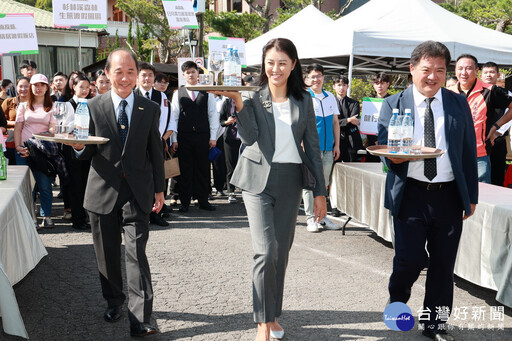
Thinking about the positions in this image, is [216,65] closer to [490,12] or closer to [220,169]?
[220,169]

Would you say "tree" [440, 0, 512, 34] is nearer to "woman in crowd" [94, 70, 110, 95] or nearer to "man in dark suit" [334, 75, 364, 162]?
"man in dark suit" [334, 75, 364, 162]

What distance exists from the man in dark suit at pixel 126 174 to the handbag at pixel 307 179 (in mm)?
1103

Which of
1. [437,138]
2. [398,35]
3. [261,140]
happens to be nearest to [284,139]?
[261,140]

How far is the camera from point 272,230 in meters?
3.87

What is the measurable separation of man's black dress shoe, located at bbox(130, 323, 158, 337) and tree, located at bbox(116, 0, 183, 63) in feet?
96.7

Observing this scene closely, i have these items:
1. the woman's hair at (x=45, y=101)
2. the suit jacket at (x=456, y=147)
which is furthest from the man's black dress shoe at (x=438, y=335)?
the woman's hair at (x=45, y=101)

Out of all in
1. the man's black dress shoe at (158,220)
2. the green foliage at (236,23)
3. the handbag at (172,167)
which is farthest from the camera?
the green foliage at (236,23)

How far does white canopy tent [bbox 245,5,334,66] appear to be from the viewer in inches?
482

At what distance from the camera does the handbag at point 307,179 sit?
3.98m

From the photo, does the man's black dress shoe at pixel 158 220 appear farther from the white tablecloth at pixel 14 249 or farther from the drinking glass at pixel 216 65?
the drinking glass at pixel 216 65

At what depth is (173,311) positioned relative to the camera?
4.71 m

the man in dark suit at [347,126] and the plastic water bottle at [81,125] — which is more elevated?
the plastic water bottle at [81,125]

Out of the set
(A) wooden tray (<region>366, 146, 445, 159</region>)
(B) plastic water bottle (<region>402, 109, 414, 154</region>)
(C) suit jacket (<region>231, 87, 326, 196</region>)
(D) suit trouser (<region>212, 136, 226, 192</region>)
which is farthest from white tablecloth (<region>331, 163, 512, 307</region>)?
(D) suit trouser (<region>212, 136, 226, 192</region>)

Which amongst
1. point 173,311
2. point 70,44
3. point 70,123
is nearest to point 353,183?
point 173,311
